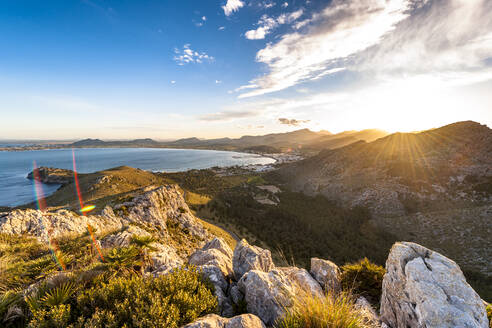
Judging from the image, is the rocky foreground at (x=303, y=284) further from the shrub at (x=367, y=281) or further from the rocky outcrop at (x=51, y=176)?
the rocky outcrop at (x=51, y=176)

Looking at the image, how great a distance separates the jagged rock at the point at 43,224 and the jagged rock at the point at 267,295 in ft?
38.4

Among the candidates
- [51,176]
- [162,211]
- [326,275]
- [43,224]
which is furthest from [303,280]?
[51,176]

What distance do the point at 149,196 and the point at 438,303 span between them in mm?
22280

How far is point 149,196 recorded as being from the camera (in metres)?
20.1

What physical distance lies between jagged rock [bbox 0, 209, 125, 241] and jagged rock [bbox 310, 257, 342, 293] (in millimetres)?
13884

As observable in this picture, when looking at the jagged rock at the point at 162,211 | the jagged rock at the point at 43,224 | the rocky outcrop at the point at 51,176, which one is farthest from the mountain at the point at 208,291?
the rocky outcrop at the point at 51,176

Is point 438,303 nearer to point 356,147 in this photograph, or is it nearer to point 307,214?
point 307,214

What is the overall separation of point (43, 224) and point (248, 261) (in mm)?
12492

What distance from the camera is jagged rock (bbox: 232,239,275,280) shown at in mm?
8258

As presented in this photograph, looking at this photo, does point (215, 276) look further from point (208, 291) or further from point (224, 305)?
point (208, 291)

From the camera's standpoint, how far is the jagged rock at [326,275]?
26.4 feet

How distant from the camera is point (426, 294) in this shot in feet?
15.2

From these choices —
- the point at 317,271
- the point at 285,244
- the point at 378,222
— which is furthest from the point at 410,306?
the point at 378,222

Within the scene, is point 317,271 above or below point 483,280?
above
